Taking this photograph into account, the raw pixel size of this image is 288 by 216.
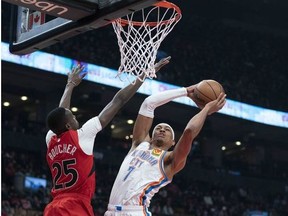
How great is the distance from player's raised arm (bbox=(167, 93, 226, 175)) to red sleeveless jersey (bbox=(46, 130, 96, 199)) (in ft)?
2.05

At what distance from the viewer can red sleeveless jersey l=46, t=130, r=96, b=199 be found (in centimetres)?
445

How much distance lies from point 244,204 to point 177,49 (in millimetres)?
6461

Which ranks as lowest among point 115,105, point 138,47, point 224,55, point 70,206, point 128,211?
point 224,55

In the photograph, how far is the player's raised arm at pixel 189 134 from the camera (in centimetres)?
464

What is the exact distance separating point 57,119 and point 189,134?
92cm

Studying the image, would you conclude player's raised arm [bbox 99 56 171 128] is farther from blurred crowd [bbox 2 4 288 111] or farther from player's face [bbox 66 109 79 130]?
blurred crowd [bbox 2 4 288 111]

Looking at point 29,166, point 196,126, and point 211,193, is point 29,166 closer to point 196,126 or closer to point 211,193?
point 211,193

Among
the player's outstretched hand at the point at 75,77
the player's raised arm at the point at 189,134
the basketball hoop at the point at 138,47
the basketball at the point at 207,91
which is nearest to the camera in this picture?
the player's raised arm at the point at 189,134

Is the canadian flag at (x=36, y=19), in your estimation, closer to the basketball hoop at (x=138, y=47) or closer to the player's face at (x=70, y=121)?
the basketball hoop at (x=138, y=47)

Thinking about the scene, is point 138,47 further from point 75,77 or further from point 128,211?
point 128,211

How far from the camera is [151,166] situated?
4.84 metres

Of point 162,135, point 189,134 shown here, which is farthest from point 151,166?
point 189,134

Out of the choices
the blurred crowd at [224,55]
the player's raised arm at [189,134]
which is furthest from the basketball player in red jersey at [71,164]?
the blurred crowd at [224,55]

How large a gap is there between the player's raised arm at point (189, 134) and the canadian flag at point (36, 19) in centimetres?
138
